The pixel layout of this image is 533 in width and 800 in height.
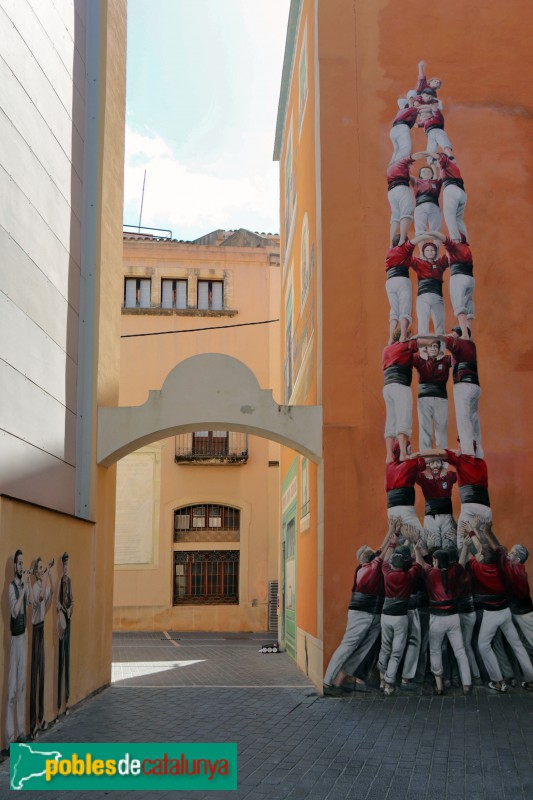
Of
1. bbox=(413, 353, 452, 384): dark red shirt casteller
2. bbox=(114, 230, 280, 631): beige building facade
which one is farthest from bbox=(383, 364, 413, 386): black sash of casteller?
bbox=(114, 230, 280, 631): beige building facade

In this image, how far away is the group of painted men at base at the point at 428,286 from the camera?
41.9 ft

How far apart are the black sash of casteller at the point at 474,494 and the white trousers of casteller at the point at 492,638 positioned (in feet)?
4.74

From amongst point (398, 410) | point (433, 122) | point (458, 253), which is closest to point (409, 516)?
point (398, 410)

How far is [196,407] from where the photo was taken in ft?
43.7

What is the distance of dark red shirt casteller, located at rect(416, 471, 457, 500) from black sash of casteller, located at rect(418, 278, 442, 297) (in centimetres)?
260

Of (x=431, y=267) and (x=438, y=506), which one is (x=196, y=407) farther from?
(x=431, y=267)

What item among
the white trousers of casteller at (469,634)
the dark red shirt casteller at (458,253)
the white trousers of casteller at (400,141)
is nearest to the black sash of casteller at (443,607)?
the white trousers of casteller at (469,634)

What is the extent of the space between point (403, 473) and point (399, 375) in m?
1.37

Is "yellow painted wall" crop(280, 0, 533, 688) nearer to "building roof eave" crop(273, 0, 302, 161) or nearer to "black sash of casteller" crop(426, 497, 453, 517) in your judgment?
"black sash of casteller" crop(426, 497, 453, 517)

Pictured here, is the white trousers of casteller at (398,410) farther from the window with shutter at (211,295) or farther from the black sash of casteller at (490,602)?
the window with shutter at (211,295)

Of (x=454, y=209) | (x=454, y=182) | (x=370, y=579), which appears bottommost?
(x=370, y=579)

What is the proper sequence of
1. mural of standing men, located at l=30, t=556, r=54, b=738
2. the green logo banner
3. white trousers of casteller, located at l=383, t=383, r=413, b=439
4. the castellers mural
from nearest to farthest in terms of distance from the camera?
1. the green logo banner
2. mural of standing men, located at l=30, t=556, r=54, b=738
3. the castellers mural
4. white trousers of casteller, located at l=383, t=383, r=413, b=439

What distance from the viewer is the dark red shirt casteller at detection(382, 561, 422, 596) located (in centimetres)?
1207

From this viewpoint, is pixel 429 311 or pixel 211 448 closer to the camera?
pixel 429 311
